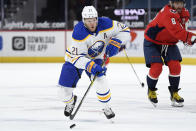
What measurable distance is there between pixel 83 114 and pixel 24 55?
804 cm

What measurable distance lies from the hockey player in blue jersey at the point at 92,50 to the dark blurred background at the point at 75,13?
28.0 feet

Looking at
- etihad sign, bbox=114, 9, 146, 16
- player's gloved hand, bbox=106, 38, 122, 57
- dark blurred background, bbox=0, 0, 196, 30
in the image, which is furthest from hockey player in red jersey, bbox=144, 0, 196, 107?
etihad sign, bbox=114, 9, 146, 16

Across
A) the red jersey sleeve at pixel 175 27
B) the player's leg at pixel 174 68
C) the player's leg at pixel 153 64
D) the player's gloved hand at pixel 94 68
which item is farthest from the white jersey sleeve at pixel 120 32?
the player's leg at pixel 174 68

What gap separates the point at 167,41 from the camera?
435 cm

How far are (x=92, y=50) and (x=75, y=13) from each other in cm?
933

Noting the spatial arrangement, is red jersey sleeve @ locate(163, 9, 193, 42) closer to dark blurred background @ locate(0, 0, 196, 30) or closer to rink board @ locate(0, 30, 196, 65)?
rink board @ locate(0, 30, 196, 65)

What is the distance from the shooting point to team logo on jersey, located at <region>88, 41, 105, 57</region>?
3441 millimetres

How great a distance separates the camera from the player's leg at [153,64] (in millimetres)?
4309

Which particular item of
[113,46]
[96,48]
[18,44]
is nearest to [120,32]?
[113,46]

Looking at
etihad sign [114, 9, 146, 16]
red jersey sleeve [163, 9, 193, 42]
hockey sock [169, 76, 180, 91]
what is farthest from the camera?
etihad sign [114, 9, 146, 16]

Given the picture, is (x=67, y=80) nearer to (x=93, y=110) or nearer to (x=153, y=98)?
(x=93, y=110)

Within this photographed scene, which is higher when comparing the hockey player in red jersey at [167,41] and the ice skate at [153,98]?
the hockey player in red jersey at [167,41]

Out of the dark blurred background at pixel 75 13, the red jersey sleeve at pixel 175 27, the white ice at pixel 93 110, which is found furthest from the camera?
the dark blurred background at pixel 75 13

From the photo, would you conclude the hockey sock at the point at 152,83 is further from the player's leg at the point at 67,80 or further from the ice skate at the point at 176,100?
the player's leg at the point at 67,80
